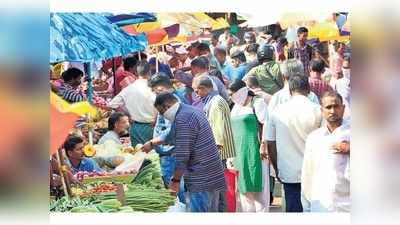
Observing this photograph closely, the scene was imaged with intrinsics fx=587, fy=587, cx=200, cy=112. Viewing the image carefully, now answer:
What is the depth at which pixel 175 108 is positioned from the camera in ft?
10.4

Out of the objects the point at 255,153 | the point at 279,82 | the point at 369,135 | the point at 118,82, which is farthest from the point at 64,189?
the point at 369,135

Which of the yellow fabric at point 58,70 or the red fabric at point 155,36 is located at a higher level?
the red fabric at point 155,36

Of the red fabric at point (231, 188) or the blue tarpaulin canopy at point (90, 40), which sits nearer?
the blue tarpaulin canopy at point (90, 40)

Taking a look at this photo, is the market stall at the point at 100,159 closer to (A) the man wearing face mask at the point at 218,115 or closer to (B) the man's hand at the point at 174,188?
(B) the man's hand at the point at 174,188

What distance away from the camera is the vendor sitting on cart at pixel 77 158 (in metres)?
3.14

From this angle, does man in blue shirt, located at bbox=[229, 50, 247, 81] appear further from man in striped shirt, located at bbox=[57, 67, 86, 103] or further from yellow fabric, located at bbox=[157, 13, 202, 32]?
man in striped shirt, located at bbox=[57, 67, 86, 103]

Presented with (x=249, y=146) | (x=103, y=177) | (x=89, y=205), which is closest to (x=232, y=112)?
(x=249, y=146)

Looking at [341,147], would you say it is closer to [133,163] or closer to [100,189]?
[133,163]

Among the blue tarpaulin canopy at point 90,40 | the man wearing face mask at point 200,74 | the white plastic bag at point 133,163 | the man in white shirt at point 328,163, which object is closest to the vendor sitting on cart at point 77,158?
the white plastic bag at point 133,163

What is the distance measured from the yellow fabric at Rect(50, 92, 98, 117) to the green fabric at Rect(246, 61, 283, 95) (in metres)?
0.86

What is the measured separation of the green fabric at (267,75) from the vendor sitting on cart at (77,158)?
→ 0.97 meters

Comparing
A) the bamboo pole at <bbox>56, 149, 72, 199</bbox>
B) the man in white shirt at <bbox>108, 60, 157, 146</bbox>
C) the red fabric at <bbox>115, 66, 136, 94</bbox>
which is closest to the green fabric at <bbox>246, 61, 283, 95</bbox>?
the man in white shirt at <bbox>108, 60, 157, 146</bbox>

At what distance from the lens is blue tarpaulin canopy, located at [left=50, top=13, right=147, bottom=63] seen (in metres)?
3.09

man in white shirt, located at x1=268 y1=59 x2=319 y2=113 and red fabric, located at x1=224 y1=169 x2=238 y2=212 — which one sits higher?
man in white shirt, located at x1=268 y1=59 x2=319 y2=113
